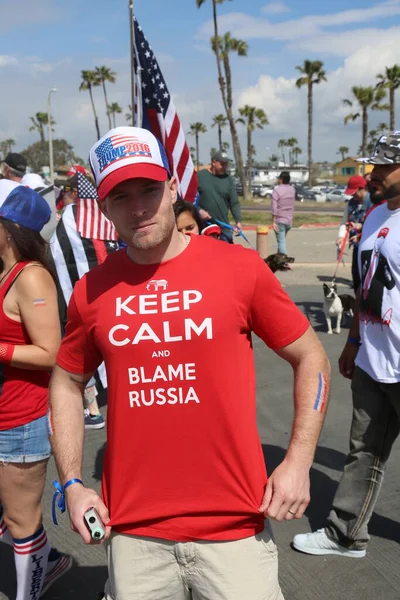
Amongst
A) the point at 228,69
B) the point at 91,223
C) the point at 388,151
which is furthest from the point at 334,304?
the point at 228,69

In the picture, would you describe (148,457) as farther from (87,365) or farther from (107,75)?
(107,75)

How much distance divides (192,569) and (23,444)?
3.95 ft

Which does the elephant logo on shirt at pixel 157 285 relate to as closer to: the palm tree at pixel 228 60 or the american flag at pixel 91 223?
the american flag at pixel 91 223

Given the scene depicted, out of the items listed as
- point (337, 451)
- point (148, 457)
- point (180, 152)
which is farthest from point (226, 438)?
point (180, 152)

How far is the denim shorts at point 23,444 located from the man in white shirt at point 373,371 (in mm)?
1595

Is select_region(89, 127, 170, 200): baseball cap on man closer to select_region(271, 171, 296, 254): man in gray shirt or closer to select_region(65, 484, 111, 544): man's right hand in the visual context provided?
select_region(65, 484, 111, 544): man's right hand

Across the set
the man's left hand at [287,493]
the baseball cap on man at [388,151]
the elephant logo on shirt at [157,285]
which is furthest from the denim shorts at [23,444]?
the baseball cap on man at [388,151]

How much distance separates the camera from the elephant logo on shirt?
6.10 feet

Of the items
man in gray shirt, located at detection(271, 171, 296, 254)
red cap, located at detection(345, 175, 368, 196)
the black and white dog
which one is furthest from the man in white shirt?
man in gray shirt, located at detection(271, 171, 296, 254)

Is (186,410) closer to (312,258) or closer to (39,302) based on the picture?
(39,302)

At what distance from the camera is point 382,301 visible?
3.10 meters

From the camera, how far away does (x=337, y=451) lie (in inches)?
183

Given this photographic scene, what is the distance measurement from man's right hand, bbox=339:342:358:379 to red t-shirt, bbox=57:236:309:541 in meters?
1.73

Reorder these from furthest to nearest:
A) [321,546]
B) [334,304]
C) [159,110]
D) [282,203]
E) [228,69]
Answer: [228,69] → [282,203] → [334,304] → [159,110] → [321,546]
